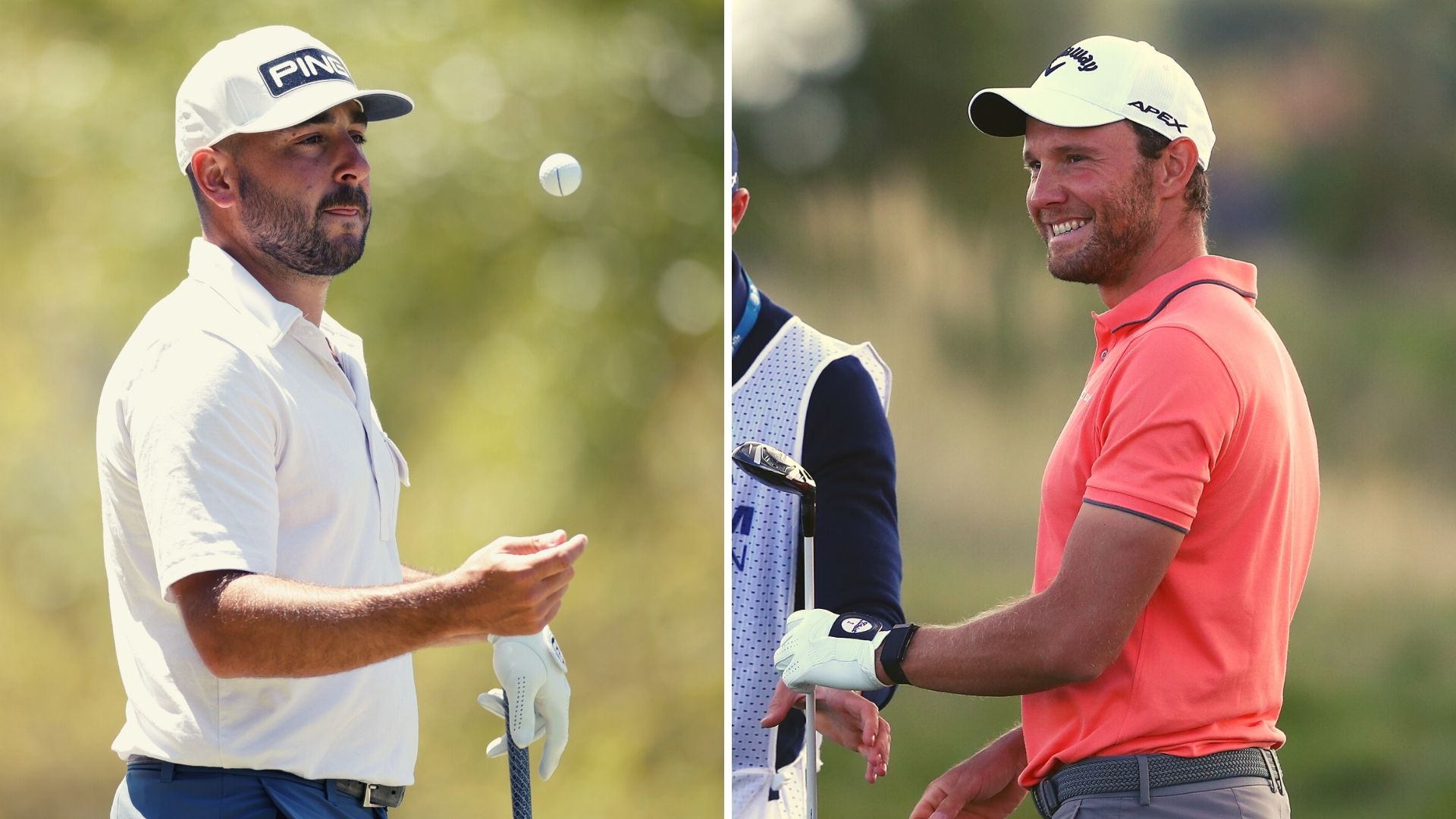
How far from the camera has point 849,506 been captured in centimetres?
259

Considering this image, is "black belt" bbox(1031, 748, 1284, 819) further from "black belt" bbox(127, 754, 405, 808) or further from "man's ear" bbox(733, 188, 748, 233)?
"man's ear" bbox(733, 188, 748, 233)

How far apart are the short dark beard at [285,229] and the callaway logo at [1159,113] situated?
45.0 inches

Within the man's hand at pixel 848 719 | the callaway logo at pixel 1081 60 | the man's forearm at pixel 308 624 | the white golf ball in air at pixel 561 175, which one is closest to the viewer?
the man's forearm at pixel 308 624

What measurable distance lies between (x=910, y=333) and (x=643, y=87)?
220 cm

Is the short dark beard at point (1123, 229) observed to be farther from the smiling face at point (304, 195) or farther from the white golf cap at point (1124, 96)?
the smiling face at point (304, 195)

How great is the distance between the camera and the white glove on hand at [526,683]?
2207mm

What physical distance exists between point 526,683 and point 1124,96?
125cm

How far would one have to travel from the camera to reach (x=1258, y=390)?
1.69m

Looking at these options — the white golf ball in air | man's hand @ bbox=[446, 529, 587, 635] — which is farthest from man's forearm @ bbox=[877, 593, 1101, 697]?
the white golf ball in air

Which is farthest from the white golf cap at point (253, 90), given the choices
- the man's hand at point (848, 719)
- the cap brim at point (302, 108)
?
the man's hand at point (848, 719)

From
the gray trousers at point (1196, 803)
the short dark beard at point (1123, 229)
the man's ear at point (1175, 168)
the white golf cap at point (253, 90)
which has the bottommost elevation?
the gray trousers at point (1196, 803)

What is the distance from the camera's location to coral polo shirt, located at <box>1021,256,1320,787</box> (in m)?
1.64

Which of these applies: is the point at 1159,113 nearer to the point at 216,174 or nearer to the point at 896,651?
the point at 896,651

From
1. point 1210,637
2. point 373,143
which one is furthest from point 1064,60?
point 373,143
